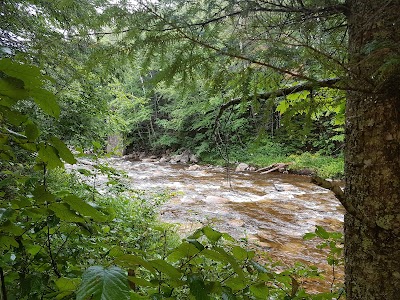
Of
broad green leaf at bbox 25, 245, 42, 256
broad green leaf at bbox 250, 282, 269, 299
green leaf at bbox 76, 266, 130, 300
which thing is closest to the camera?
green leaf at bbox 76, 266, 130, 300

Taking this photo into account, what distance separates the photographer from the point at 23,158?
4762 mm

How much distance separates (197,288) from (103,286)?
0.36 m

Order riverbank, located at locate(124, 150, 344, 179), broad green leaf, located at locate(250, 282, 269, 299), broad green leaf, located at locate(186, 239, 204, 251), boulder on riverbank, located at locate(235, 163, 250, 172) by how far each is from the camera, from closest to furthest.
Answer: broad green leaf, located at locate(186, 239, 204, 251), broad green leaf, located at locate(250, 282, 269, 299), riverbank, located at locate(124, 150, 344, 179), boulder on riverbank, located at locate(235, 163, 250, 172)

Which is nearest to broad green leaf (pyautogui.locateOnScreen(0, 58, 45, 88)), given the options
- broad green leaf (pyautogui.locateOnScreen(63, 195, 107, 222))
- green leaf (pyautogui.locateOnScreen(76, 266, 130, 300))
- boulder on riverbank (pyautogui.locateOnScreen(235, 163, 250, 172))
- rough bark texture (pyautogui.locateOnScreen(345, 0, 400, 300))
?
broad green leaf (pyautogui.locateOnScreen(63, 195, 107, 222))

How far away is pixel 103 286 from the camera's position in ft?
1.93

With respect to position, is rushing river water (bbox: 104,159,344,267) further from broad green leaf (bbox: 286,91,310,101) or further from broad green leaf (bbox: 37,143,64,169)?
broad green leaf (bbox: 37,143,64,169)

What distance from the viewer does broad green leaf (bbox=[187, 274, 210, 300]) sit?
85cm

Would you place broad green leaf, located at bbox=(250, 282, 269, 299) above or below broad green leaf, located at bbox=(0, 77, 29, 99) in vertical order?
below

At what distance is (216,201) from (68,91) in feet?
15.1

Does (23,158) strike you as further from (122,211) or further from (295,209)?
(295,209)

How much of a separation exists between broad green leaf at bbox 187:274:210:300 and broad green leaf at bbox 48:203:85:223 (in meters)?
0.40

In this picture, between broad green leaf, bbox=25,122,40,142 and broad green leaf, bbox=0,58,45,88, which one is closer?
broad green leaf, bbox=0,58,45,88

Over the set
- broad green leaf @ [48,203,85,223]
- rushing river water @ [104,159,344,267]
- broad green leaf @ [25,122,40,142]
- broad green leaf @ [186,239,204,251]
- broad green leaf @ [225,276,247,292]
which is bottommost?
rushing river water @ [104,159,344,267]

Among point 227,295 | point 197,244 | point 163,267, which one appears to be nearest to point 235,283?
point 227,295
